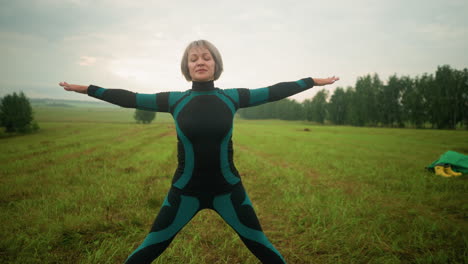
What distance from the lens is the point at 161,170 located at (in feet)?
31.2

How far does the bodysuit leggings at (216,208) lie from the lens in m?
2.12

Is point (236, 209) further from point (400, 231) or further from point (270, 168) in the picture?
point (270, 168)

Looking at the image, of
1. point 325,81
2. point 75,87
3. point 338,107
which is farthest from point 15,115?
point 338,107

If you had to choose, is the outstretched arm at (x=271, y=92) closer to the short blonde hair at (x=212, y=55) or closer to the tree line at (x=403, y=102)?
the short blonde hair at (x=212, y=55)

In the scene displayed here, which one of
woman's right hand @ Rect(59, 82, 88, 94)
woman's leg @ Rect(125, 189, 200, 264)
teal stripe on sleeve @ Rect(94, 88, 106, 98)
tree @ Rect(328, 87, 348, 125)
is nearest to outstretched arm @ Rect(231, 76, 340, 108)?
woman's leg @ Rect(125, 189, 200, 264)

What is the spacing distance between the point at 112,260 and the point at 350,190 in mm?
6811

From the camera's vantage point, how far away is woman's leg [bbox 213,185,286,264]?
2199mm

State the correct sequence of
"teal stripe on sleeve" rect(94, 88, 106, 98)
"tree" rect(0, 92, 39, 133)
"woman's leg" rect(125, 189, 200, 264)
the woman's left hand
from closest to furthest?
"woman's leg" rect(125, 189, 200, 264), "teal stripe on sleeve" rect(94, 88, 106, 98), the woman's left hand, "tree" rect(0, 92, 39, 133)

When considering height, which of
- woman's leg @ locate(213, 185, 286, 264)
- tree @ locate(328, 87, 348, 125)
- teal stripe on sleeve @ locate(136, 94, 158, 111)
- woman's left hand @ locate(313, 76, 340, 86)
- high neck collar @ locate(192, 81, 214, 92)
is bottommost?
woman's leg @ locate(213, 185, 286, 264)

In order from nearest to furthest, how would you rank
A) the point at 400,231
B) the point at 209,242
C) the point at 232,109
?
the point at 232,109 → the point at 209,242 → the point at 400,231

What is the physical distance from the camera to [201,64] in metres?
2.41

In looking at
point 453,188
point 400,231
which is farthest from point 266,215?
point 453,188

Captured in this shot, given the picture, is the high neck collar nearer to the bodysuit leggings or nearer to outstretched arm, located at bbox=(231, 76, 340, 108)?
outstretched arm, located at bbox=(231, 76, 340, 108)

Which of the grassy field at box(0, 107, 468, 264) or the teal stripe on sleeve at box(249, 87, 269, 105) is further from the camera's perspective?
the grassy field at box(0, 107, 468, 264)
